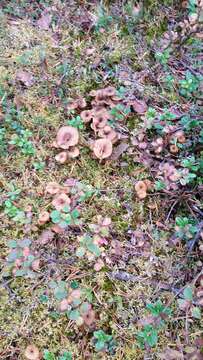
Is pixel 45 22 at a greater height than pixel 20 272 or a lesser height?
greater

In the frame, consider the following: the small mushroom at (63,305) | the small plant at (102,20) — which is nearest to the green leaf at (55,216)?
the small mushroom at (63,305)

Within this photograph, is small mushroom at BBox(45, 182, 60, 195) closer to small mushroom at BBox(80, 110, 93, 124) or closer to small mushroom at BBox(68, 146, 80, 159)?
small mushroom at BBox(68, 146, 80, 159)

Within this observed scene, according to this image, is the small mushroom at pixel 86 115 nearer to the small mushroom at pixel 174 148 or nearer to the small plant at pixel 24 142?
the small plant at pixel 24 142

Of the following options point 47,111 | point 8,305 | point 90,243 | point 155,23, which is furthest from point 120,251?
point 155,23

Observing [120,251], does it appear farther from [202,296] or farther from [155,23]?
[155,23]

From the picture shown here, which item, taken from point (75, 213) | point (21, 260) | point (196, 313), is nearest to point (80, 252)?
point (75, 213)

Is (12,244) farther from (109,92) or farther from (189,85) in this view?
(189,85)

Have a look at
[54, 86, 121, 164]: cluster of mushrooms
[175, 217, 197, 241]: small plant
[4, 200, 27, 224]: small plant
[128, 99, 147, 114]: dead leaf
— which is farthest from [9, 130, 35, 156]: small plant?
[175, 217, 197, 241]: small plant
